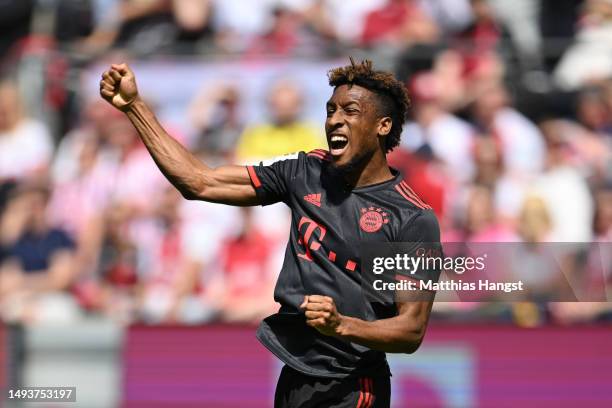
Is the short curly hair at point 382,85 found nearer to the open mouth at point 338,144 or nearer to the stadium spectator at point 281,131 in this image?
the open mouth at point 338,144

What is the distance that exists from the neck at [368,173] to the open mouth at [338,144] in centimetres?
13

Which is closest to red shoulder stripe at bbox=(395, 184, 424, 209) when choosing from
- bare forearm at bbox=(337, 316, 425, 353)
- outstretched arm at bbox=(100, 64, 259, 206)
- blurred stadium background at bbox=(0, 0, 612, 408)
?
bare forearm at bbox=(337, 316, 425, 353)

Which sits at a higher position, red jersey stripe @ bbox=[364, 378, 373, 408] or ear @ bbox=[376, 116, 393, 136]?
ear @ bbox=[376, 116, 393, 136]

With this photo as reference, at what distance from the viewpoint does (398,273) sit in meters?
5.40

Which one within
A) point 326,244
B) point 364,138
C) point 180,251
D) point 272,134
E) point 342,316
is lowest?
point 342,316

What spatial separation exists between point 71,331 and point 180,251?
4.45 feet

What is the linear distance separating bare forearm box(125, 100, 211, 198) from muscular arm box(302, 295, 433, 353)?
3.49ft

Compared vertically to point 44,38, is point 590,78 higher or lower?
lower

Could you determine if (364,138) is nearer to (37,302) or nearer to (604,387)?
(604,387)

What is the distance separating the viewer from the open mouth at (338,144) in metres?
5.55

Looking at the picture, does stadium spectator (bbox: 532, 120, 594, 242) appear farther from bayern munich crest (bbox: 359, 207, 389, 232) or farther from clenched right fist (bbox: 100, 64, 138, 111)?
clenched right fist (bbox: 100, 64, 138, 111)

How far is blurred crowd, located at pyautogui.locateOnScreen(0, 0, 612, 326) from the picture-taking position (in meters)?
10.3

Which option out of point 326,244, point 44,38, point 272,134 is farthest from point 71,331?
point 326,244

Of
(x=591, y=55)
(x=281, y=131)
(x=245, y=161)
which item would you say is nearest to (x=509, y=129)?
(x=591, y=55)
